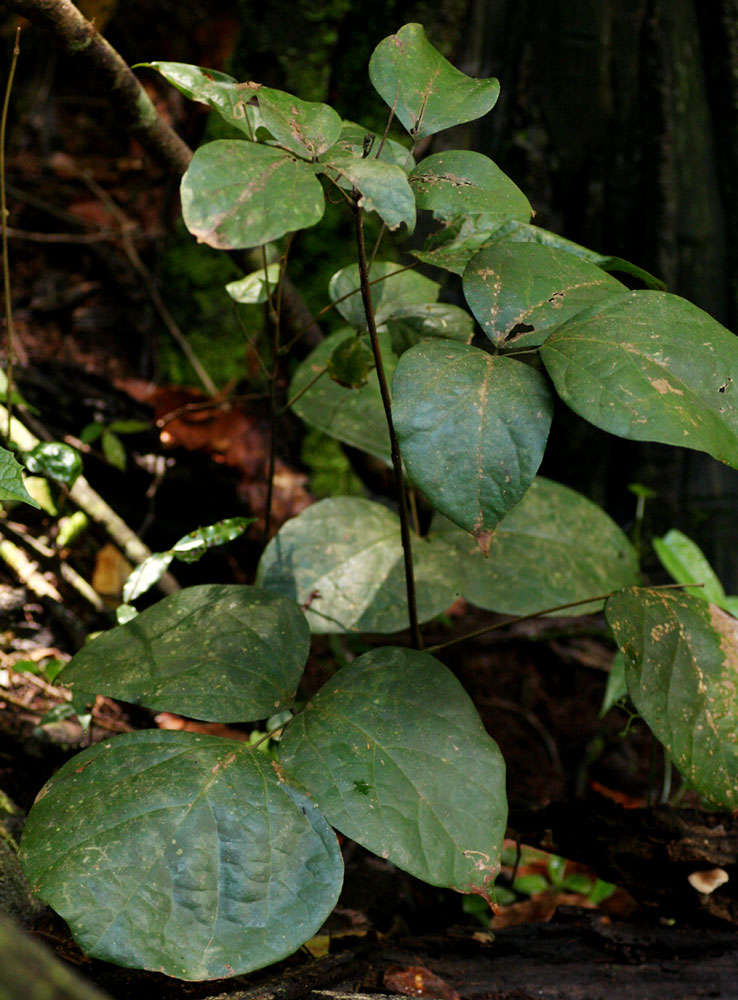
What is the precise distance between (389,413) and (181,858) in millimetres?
576

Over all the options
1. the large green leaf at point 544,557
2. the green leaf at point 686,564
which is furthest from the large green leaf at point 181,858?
the green leaf at point 686,564

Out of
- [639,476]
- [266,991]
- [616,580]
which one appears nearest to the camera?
[266,991]

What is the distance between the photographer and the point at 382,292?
4.08 ft

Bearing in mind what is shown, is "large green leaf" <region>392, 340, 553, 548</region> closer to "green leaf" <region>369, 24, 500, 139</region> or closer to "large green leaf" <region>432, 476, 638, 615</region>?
"green leaf" <region>369, 24, 500, 139</region>

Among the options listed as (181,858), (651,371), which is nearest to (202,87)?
(651,371)

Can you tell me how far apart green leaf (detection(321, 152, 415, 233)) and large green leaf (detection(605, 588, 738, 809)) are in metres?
0.59

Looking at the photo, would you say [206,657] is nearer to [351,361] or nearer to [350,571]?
[350,571]

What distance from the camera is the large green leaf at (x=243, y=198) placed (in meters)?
0.70

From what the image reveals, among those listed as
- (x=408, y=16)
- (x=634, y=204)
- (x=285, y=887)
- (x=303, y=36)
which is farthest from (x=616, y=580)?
(x=303, y=36)

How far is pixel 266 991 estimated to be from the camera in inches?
36.8

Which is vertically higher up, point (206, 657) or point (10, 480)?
point (10, 480)

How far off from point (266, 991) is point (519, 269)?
0.98 meters

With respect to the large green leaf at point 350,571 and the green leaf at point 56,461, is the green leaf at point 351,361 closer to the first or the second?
the large green leaf at point 350,571

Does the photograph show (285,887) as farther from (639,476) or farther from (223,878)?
(639,476)
